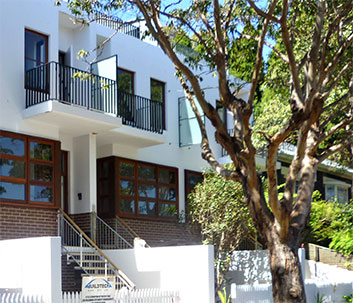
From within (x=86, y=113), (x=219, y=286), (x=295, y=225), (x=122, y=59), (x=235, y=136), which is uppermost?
(x=122, y=59)

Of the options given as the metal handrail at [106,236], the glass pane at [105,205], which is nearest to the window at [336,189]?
the glass pane at [105,205]

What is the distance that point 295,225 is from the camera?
12391mm

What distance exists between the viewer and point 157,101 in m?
21.0

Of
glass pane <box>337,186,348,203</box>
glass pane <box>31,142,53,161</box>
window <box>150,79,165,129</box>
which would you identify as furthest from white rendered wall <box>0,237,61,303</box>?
glass pane <box>337,186,348,203</box>

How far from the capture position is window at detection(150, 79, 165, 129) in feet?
68.1

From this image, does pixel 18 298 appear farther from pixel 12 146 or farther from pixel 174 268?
pixel 12 146

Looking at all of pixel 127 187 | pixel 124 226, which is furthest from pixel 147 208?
pixel 124 226

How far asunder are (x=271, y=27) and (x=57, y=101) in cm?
601

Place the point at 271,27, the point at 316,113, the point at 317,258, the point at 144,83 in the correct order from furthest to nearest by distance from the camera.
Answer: the point at 317,258 → the point at 144,83 → the point at 271,27 → the point at 316,113

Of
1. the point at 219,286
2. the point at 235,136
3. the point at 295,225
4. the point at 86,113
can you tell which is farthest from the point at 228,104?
the point at 219,286

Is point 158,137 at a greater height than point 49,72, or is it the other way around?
point 49,72

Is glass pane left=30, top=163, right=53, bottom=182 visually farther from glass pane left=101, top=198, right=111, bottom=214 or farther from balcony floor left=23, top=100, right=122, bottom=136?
glass pane left=101, top=198, right=111, bottom=214

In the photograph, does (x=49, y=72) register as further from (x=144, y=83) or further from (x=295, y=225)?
(x=295, y=225)

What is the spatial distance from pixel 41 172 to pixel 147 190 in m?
4.97
